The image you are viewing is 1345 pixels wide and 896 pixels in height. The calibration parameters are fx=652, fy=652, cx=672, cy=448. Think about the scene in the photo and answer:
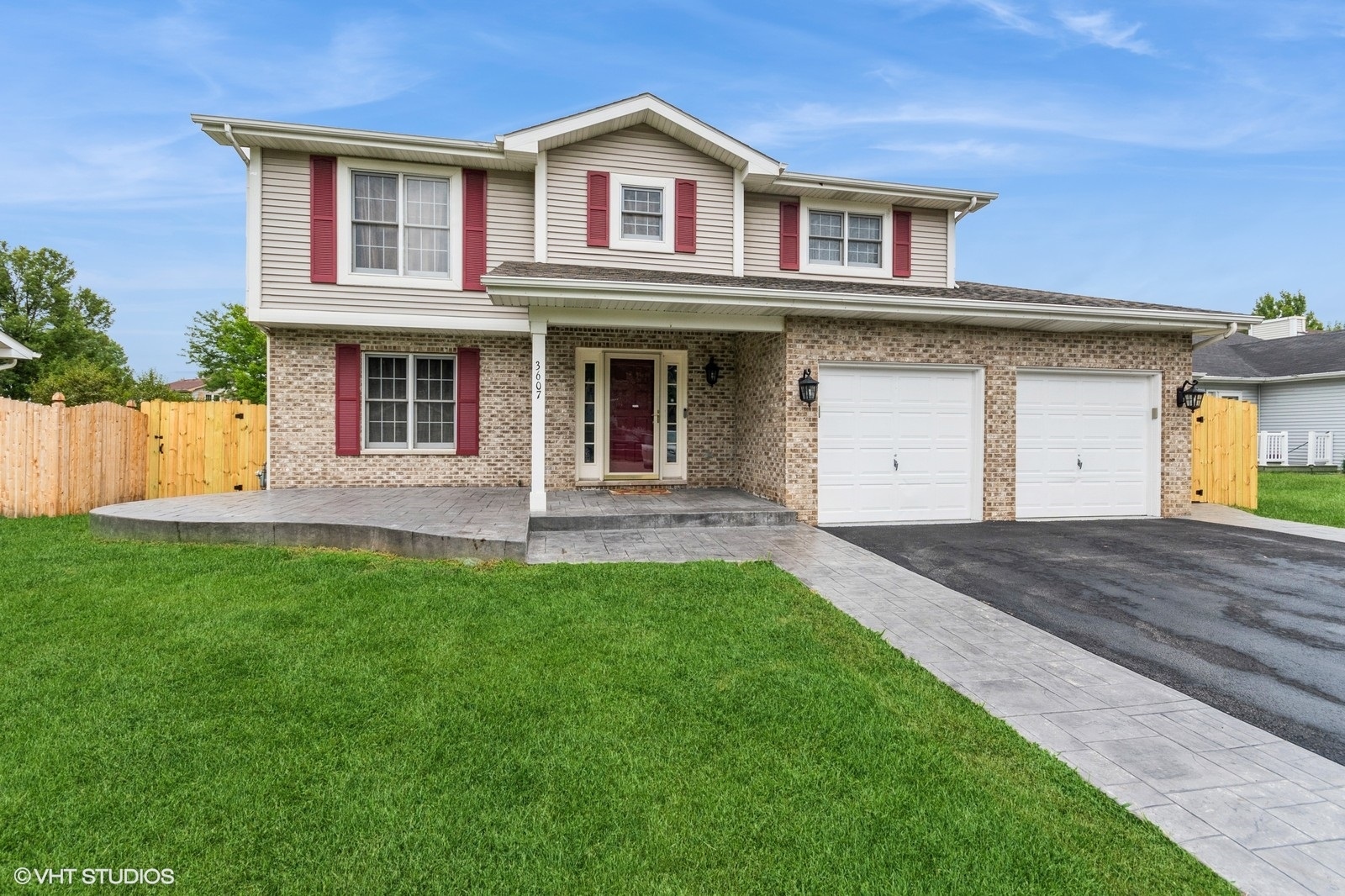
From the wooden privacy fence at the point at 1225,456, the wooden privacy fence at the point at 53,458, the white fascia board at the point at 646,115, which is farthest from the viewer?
the wooden privacy fence at the point at 1225,456

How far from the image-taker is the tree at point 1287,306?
1720 inches

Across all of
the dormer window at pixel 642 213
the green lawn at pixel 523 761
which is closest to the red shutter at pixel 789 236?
the dormer window at pixel 642 213

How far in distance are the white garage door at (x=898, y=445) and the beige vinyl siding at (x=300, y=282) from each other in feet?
17.6

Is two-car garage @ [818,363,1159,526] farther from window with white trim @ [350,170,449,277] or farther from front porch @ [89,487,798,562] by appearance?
window with white trim @ [350,170,449,277]

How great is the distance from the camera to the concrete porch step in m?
8.51

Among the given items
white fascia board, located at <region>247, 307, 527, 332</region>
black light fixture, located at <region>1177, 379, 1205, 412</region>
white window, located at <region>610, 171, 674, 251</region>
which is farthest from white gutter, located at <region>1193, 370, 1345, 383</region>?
white fascia board, located at <region>247, 307, 527, 332</region>

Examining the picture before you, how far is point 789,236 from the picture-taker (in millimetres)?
12023

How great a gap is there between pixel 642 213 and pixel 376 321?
4.73 metres

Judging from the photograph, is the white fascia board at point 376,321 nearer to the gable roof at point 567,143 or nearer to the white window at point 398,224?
the white window at point 398,224

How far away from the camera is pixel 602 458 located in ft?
38.1

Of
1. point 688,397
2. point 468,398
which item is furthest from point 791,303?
point 468,398

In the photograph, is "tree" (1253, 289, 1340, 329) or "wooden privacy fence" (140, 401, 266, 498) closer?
"wooden privacy fence" (140, 401, 266, 498)

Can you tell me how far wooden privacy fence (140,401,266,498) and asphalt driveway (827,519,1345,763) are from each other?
33.9 feet

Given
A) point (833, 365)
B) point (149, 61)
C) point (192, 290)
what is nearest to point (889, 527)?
point (833, 365)
